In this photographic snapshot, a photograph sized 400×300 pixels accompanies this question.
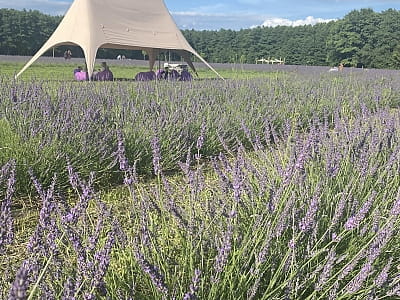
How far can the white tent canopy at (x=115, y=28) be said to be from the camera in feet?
31.4

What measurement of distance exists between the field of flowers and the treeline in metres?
38.8

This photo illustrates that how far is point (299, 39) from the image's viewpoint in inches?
2084

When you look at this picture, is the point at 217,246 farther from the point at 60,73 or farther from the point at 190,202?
the point at 60,73

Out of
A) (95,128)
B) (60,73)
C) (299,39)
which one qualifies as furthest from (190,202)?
(299,39)

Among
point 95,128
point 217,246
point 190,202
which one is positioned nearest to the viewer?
point 217,246

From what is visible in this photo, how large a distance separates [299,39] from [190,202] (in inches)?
2162

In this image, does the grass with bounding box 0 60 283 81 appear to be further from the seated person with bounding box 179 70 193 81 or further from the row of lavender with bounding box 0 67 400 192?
the row of lavender with bounding box 0 67 400 192

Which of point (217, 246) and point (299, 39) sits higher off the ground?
point (299, 39)

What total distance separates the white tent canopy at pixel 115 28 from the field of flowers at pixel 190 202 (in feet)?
15.2

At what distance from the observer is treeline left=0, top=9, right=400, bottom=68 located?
43.8 meters

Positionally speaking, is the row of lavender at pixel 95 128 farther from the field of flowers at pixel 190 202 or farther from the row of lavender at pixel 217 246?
the row of lavender at pixel 217 246

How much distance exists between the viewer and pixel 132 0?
10.8m

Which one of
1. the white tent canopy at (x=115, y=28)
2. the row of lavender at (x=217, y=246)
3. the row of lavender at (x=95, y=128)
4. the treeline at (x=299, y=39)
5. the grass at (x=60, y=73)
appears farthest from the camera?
the treeline at (x=299, y=39)

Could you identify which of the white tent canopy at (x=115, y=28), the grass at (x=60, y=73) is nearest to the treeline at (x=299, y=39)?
the grass at (x=60, y=73)
